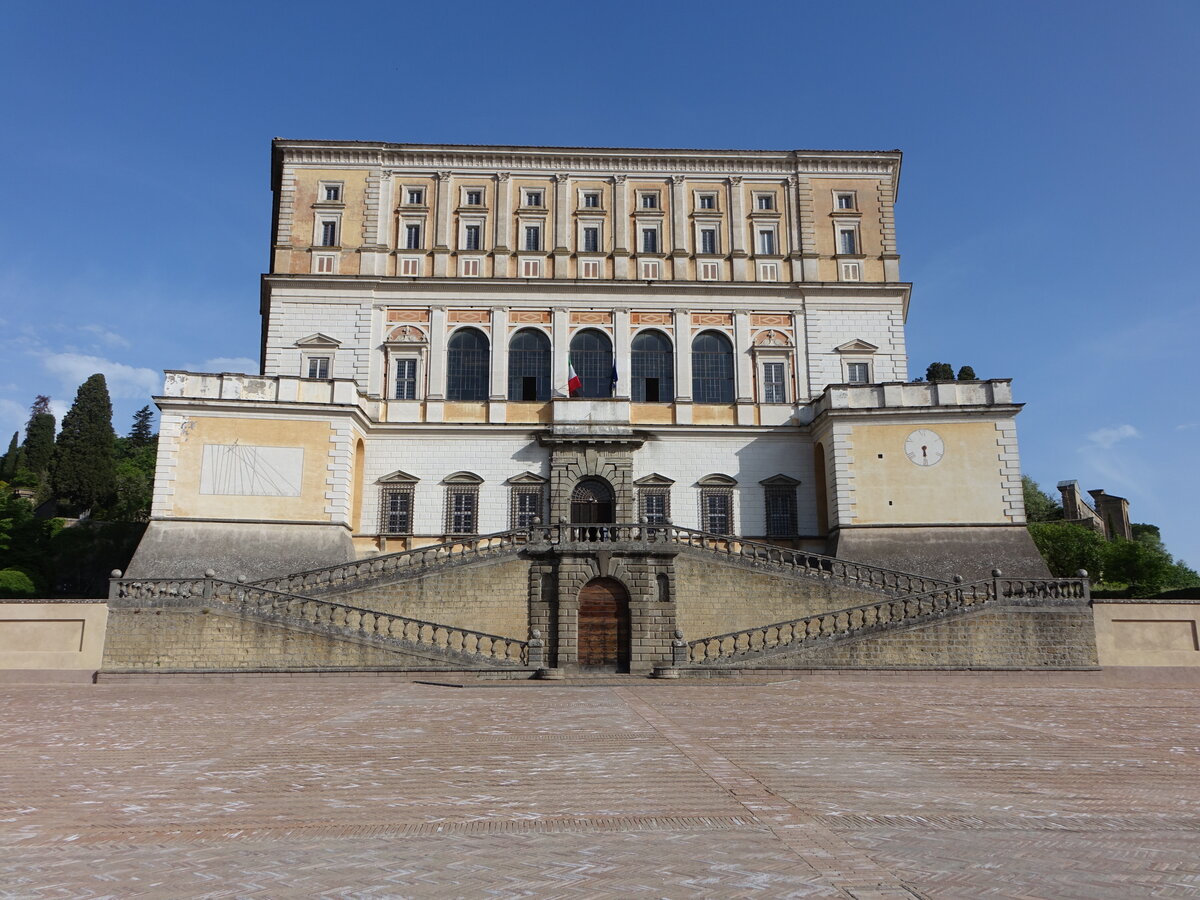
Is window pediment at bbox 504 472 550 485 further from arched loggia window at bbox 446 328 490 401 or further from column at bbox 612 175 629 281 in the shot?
column at bbox 612 175 629 281

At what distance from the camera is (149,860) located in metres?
6.23

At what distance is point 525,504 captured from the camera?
35562 millimetres

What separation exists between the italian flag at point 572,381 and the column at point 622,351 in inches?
63.1

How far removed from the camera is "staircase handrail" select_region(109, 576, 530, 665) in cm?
2552

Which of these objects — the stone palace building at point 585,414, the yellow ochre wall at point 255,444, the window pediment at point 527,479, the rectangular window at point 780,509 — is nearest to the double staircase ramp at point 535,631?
the stone palace building at point 585,414

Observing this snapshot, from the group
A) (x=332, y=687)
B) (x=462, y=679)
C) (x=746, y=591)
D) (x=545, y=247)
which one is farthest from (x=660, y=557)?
(x=545, y=247)

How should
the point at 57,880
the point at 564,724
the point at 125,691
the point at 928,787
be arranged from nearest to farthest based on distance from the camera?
1. the point at 57,880
2. the point at 928,787
3. the point at 564,724
4. the point at 125,691

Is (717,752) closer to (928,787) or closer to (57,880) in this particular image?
(928,787)

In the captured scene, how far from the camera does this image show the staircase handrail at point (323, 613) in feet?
83.7

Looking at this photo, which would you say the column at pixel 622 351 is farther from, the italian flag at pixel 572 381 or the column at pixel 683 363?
the column at pixel 683 363

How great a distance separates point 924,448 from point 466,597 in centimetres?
1761

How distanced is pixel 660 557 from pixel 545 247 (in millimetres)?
16230

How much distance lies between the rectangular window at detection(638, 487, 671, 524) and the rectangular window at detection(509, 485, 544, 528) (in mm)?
3995

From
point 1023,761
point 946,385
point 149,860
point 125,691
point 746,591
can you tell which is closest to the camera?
point 149,860
